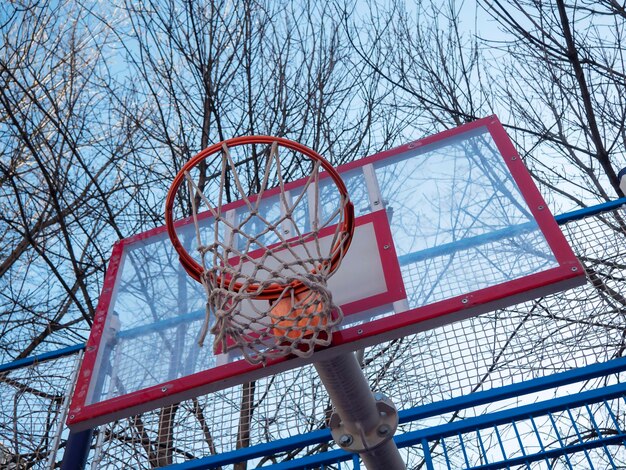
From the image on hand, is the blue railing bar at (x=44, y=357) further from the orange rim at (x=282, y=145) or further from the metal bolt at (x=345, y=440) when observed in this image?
the metal bolt at (x=345, y=440)

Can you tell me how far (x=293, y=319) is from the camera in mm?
2408

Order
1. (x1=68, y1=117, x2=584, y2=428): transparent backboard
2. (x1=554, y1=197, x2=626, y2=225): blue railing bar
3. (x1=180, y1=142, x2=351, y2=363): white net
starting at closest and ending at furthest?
(x1=180, y1=142, x2=351, y2=363): white net < (x1=68, y1=117, x2=584, y2=428): transparent backboard < (x1=554, y1=197, x2=626, y2=225): blue railing bar

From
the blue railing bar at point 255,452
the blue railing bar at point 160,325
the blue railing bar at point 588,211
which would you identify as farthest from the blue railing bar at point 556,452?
the blue railing bar at point 160,325

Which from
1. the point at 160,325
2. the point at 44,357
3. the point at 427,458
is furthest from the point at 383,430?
the point at 44,357

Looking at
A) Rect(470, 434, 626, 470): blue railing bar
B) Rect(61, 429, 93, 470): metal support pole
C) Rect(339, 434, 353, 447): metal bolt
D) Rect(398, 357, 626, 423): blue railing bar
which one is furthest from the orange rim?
Rect(470, 434, 626, 470): blue railing bar

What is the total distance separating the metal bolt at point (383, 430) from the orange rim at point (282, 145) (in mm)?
671

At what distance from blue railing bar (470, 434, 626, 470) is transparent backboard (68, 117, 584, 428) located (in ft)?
3.55

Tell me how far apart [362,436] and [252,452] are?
0.98 meters

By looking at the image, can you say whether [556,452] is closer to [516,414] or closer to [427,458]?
[516,414]

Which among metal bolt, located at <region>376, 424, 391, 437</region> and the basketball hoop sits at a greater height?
the basketball hoop

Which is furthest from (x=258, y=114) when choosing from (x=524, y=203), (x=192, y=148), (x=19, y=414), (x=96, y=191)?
(x=524, y=203)

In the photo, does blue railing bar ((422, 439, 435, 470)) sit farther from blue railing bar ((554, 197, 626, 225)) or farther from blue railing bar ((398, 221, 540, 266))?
blue railing bar ((554, 197, 626, 225))

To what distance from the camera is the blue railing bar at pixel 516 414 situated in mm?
3414

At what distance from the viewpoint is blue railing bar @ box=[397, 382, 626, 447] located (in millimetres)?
3414
